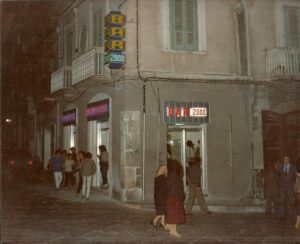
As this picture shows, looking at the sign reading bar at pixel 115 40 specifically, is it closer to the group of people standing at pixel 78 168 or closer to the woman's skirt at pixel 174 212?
the group of people standing at pixel 78 168

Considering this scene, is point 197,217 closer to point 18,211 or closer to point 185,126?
point 185,126

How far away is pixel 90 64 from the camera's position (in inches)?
549

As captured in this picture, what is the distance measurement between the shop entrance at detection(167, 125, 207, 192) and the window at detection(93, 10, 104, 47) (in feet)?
14.7

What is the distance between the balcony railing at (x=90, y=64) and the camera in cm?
1367

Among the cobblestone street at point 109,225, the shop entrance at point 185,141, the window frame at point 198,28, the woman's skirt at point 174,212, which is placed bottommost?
the cobblestone street at point 109,225

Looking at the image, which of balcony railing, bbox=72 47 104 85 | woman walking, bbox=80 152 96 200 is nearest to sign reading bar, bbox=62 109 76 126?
balcony railing, bbox=72 47 104 85

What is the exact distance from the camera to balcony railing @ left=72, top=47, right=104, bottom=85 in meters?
13.7

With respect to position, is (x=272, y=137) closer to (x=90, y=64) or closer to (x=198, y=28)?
(x=198, y=28)

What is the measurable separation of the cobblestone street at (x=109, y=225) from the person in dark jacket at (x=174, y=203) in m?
0.25

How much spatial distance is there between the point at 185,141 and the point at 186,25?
4.09 m

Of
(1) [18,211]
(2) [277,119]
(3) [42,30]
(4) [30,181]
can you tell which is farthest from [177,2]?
(4) [30,181]

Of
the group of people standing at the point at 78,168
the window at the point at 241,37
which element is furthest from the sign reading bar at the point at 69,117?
the window at the point at 241,37

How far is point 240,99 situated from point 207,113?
1354 mm

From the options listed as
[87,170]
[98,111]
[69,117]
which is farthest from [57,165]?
[87,170]
